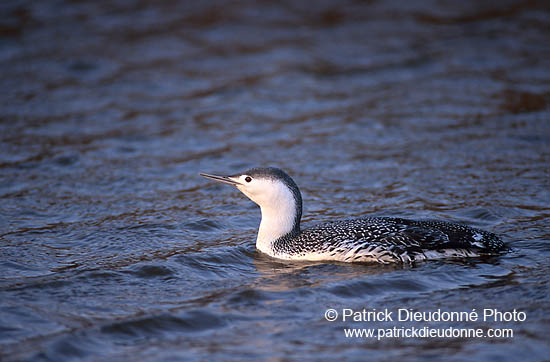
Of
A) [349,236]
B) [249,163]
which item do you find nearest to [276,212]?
[349,236]

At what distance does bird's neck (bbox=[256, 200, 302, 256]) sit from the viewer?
7.14 metres

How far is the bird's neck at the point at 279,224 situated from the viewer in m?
7.14

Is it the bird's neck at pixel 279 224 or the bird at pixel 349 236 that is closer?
the bird at pixel 349 236

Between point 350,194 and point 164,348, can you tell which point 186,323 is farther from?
point 350,194

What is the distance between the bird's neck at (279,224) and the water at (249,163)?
21cm

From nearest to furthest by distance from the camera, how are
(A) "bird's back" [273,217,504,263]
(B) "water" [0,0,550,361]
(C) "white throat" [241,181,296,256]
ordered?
(B) "water" [0,0,550,361], (A) "bird's back" [273,217,504,263], (C) "white throat" [241,181,296,256]

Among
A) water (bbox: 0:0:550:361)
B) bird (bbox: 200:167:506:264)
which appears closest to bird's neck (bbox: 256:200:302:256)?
bird (bbox: 200:167:506:264)

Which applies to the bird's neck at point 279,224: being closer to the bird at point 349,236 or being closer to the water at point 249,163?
the bird at point 349,236

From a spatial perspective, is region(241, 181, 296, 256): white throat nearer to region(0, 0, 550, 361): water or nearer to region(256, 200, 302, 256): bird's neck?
region(256, 200, 302, 256): bird's neck

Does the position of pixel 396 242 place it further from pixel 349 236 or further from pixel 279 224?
pixel 279 224

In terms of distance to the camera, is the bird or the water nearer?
the water

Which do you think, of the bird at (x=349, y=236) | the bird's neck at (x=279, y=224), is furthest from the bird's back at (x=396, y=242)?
the bird's neck at (x=279, y=224)

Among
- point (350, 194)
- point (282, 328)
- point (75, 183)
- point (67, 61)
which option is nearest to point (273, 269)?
point (282, 328)

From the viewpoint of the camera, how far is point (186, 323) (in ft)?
18.7
